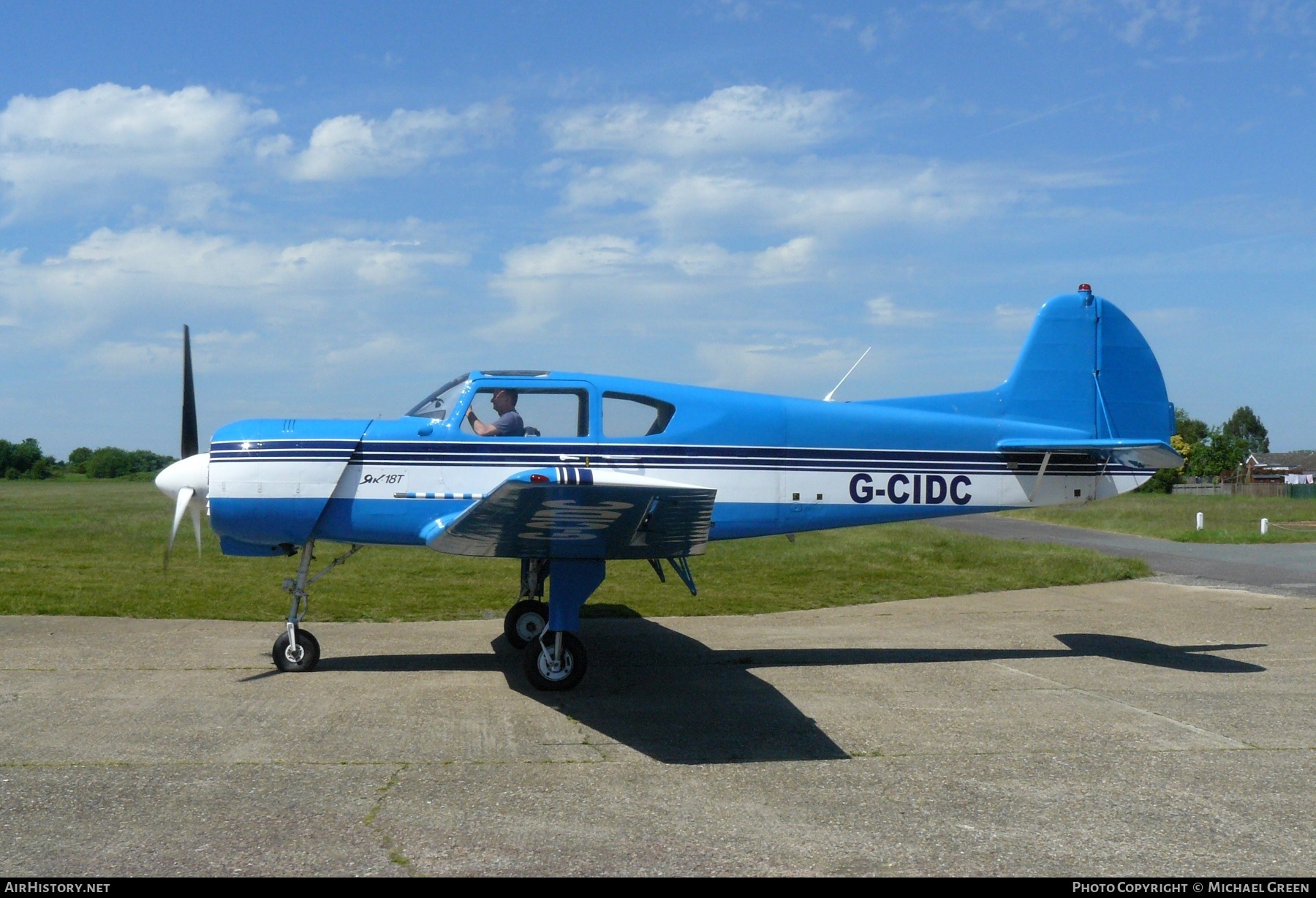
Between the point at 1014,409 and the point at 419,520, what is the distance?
19.4 feet

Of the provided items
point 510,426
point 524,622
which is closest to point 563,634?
point 510,426

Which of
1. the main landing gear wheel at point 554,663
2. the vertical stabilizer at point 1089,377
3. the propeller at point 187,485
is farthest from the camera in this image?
the vertical stabilizer at point 1089,377

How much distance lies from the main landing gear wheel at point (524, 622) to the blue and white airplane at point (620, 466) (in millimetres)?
17

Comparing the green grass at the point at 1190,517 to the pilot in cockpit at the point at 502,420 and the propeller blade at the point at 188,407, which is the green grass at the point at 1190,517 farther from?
the propeller blade at the point at 188,407

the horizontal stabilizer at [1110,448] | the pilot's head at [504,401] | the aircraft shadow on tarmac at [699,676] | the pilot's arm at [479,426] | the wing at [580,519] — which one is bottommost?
the aircraft shadow on tarmac at [699,676]

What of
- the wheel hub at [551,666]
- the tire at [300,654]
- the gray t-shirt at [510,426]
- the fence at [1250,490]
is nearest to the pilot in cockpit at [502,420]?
the gray t-shirt at [510,426]

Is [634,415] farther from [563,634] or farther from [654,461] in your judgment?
[563,634]

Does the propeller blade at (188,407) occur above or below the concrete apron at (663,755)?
above

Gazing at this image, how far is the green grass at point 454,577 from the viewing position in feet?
40.7

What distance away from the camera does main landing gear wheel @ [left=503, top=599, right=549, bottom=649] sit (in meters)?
9.79

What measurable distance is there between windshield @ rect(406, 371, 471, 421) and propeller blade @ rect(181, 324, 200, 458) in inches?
80.6

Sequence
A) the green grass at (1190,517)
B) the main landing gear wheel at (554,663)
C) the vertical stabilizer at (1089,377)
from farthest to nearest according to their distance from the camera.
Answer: the green grass at (1190,517) < the vertical stabilizer at (1089,377) < the main landing gear wheel at (554,663)


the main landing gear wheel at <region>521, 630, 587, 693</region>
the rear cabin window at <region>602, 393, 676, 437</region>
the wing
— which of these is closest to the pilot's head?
the rear cabin window at <region>602, 393, 676, 437</region>
